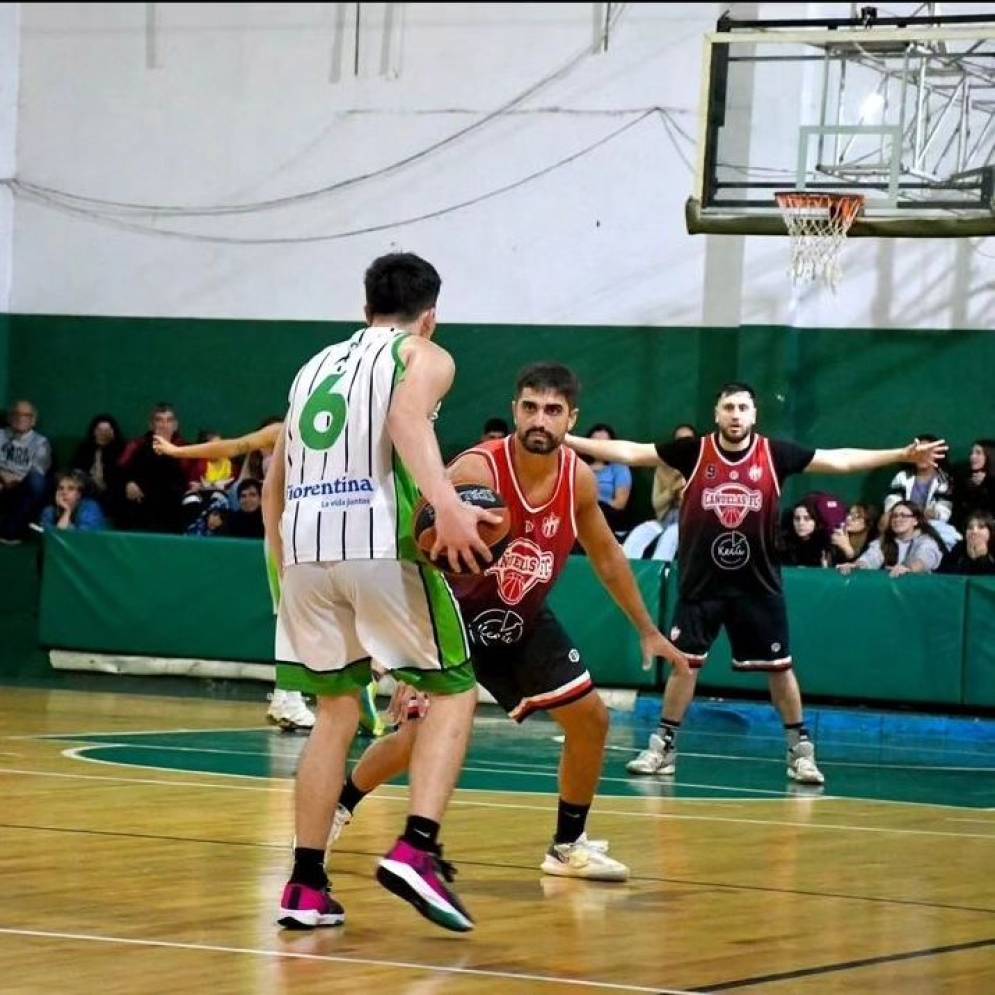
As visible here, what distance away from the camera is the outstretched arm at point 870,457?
1050 cm

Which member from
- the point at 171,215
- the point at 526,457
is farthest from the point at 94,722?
the point at 171,215

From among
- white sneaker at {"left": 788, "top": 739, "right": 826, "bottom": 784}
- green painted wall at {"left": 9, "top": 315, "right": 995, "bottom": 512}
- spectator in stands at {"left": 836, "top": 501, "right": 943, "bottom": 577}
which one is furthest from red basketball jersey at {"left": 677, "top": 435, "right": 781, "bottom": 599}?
green painted wall at {"left": 9, "top": 315, "right": 995, "bottom": 512}

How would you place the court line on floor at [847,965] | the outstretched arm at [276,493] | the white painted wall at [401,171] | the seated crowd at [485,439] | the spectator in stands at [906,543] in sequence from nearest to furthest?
1. the court line on floor at [847,965]
2. the outstretched arm at [276,493]
3. the spectator in stands at [906,543]
4. the seated crowd at [485,439]
5. the white painted wall at [401,171]

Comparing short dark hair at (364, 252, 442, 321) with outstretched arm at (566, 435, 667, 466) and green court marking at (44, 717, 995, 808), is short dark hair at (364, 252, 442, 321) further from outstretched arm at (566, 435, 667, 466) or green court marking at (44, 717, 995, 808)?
green court marking at (44, 717, 995, 808)

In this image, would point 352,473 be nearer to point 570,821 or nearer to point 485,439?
point 570,821

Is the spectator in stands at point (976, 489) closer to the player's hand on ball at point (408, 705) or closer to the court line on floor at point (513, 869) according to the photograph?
the court line on floor at point (513, 869)

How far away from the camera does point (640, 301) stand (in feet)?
67.2

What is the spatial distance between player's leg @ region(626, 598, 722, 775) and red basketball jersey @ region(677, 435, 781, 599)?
0.36 ft

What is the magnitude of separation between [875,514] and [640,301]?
3.37m

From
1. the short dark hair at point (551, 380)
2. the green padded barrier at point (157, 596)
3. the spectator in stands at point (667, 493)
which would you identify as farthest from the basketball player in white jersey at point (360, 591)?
the spectator in stands at point (667, 493)

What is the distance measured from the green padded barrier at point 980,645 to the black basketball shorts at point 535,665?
822cm

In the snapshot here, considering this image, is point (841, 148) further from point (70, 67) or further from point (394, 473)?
point (394, 473)

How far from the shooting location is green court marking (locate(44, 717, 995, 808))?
37.8 feet

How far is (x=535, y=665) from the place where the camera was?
8047 mm
